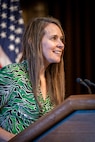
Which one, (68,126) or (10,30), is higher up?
(10,30)

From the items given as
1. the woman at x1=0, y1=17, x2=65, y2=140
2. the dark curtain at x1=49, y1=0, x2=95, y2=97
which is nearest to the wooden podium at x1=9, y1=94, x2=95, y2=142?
the woman at x1=0, y1=17, x2=65, y2=140

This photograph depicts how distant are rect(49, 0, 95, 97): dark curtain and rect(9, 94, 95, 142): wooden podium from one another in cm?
279

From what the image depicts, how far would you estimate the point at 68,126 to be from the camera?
21.9 inches

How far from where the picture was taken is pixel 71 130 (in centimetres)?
56

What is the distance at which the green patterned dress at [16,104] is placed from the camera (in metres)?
1.01

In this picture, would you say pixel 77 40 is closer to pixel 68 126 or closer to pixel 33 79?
pixel 33 79

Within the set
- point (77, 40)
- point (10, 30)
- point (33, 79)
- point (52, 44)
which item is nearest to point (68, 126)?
point (33, 79)

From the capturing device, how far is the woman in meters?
1.02

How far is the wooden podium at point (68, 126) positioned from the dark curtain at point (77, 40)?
2795 mm

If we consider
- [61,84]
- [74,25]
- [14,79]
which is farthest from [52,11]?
[14,79]

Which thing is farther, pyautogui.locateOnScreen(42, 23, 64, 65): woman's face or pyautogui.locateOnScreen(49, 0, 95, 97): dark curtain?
pyautogui.locateOnScreen(49, 0, 95, 97): dark curtain

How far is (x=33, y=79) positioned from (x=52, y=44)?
215mm

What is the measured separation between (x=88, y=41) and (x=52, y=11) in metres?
0.56

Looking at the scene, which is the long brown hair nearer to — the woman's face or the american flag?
the woman's face
